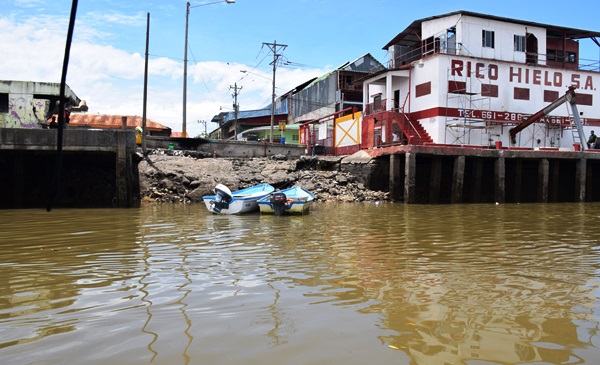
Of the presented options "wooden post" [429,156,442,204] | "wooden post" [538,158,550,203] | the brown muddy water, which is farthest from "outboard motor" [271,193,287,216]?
"wooden post" [538,158,550,203]

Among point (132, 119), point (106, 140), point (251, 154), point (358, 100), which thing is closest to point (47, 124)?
point (106, 140)

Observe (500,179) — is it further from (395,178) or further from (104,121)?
(104,121)

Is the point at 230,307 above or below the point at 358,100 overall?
below

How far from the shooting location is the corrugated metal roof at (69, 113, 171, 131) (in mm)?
39719

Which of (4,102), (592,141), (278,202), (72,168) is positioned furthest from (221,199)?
(592,141)

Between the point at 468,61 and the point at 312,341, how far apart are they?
28.0 meters

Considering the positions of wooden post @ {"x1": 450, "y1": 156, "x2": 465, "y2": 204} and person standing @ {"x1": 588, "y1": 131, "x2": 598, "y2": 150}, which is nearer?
wooden post @ {"x1": 450, "y1": 156, "x2": 465, "y2": 204}

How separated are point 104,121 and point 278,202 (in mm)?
31935

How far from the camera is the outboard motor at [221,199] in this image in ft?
49.1

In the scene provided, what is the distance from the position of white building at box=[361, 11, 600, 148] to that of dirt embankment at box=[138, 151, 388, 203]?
5.11 m

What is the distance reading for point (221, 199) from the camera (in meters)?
15.1

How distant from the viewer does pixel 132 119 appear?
41.4 m

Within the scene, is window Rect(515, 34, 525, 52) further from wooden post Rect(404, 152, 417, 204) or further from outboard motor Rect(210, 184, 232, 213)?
outboard motor Rect(210, 184, 232, 213)

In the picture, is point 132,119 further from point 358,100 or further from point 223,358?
point 223,358
